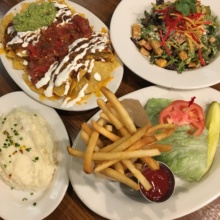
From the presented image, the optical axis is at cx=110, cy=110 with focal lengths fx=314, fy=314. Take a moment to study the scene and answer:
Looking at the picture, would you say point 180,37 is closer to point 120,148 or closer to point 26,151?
point 120,148

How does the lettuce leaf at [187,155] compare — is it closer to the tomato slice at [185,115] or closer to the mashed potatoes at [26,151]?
the tomato slice at [185,115]

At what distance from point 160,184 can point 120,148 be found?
1.74 ft

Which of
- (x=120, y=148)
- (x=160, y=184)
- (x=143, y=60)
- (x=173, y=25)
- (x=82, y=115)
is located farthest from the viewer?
(x=173, y=25)

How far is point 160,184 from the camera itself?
2.43 m

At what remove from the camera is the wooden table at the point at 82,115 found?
8.63 feet

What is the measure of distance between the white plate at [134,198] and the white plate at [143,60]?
29.9 inches

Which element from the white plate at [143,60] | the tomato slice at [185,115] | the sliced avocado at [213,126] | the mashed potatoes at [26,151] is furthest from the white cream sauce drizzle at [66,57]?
the sliced avocado at [213,126]

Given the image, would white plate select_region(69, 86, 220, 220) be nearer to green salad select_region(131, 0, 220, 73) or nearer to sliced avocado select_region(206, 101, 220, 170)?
sliced avocado select_region(206, 101, 220, 170)

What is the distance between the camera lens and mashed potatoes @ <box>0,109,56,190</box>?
264 centimetres

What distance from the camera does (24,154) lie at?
271 cm

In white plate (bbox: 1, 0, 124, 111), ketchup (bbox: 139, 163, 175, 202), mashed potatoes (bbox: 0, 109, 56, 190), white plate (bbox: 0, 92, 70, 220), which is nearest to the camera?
ketchup (bbox: 139, 163, 175, 202)

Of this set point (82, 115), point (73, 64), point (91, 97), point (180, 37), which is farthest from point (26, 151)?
point (180, 37)

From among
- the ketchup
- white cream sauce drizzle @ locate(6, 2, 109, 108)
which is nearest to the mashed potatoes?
white cream sauce drizzle @ locate(6, 2, 109, 108)

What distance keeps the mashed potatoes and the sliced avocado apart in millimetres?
1375
